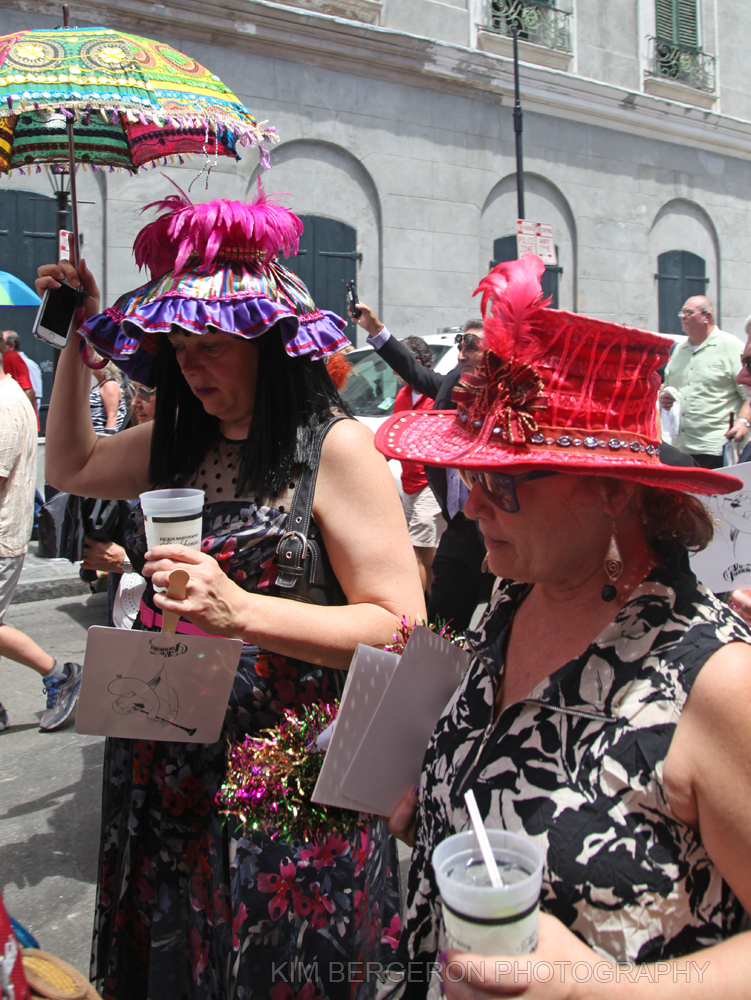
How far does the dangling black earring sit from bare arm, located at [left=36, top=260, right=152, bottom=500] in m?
1.45

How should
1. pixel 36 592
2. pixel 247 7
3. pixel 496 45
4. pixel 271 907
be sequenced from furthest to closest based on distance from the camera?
pixel 496 45
pixel 247 7
pixel 36 592
pixel 271 907

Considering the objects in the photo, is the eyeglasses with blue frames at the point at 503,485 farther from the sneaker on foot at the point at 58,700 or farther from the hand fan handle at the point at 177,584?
the sneaker on foot at the point at 58,700

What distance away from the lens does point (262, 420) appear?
202cm

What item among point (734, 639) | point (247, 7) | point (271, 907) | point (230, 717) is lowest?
point (271, 907)

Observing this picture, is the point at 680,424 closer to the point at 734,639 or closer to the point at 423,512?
the point at 423,512

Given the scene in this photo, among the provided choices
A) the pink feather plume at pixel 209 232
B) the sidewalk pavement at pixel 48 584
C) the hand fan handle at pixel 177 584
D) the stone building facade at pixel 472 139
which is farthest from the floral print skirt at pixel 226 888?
the stone building facade at pixel 472 139

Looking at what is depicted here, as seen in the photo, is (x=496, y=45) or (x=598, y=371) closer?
(x=598, y=371)

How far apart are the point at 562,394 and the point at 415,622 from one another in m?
0.78

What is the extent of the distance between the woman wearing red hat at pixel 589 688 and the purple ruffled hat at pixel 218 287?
561mm

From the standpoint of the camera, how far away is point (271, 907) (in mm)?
1791

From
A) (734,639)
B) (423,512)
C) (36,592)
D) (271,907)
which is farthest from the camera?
(36,592)

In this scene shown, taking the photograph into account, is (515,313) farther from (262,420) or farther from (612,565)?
(262,420)

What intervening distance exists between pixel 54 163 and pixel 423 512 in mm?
3405

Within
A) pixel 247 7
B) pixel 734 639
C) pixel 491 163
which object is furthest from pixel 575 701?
pixel 491 163
